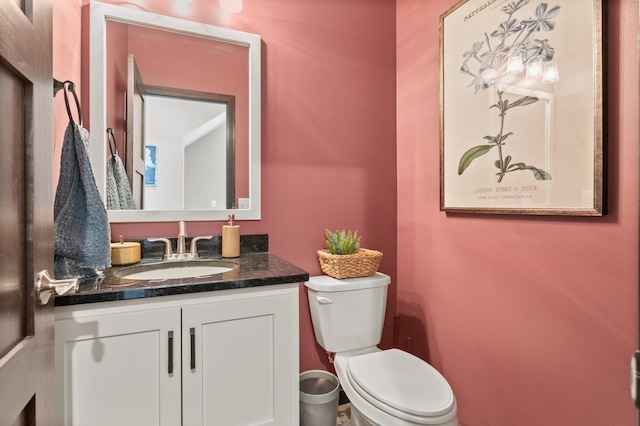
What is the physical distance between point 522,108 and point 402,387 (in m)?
1.11

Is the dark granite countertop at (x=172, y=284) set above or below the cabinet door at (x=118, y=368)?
above

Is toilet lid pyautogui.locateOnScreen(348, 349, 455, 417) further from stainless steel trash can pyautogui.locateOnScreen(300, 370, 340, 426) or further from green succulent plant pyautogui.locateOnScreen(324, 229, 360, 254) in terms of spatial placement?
green succulent plant pyautogui.locateOnScreen(324, 229, 360, 254)

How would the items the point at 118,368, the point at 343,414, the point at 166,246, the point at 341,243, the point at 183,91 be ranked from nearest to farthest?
the point at 118,368 < the point at 166,246 < the point at 183,91 < the point at 341,243 < the point at 343,414

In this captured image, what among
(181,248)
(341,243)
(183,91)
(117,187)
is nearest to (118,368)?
(181,248)

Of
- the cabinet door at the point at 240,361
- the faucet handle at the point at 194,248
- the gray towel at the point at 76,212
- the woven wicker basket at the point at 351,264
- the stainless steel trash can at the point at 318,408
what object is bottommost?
the stainless steel trash can at the point at 318,408

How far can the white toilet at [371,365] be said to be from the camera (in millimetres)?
1089

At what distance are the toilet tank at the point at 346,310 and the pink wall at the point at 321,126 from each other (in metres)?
0.17

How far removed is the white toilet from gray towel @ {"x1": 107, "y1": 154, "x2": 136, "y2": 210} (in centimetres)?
88

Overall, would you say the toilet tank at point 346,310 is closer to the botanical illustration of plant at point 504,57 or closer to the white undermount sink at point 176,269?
the white undermount sink at point 176,269

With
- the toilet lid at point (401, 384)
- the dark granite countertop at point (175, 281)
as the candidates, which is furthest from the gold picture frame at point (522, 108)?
the dark granite countertop at point (175, 281)

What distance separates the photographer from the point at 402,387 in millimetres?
1192

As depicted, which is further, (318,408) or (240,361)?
(318,408)

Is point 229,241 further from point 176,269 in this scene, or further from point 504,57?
point 504,57

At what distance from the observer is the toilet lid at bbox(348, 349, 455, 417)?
108cm
